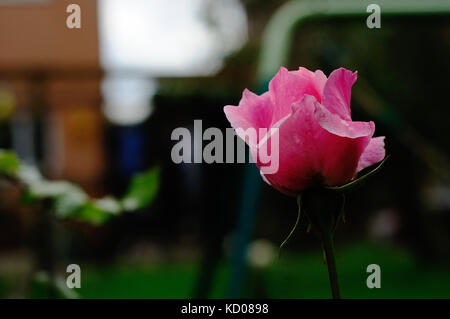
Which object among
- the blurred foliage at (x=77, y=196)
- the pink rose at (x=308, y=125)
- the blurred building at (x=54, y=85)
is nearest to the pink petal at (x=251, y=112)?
the pink rose at (x=308, y=125)

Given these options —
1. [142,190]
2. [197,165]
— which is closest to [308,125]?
[142,190]

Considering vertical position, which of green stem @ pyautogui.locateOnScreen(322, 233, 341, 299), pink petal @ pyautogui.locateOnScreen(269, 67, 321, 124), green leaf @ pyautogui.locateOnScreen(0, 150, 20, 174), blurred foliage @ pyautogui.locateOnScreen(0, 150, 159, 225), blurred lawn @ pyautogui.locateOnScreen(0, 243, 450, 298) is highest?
pink petal @ pyautogui.locateOnScreen(269, 67, 321, 124)

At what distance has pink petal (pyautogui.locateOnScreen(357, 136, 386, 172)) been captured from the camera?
24 cm

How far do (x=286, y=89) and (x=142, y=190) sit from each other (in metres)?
0.19

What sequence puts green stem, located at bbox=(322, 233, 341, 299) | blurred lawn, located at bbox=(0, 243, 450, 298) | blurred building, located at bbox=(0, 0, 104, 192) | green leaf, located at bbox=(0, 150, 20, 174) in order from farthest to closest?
blurred building, located at bbox=(0, 0, 104, 192), blurred lawn, located at bbox=(0, 243, 450, 298), green leaf, located at bbox=(0, 150, 20, 174), green stem, located at bbox=(322, 233, 341, 299)

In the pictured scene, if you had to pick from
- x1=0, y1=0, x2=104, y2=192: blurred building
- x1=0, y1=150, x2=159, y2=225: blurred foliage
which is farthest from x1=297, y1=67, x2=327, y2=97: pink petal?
x1=0, y1=0, x2=104, y2=192: blurred building

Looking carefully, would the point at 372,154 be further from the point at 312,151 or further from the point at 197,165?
the point at 197,165

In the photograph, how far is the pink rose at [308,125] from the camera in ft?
0.69

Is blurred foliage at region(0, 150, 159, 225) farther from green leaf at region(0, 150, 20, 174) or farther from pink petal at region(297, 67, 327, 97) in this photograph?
pink petal at region(297, 67, 327, 97)

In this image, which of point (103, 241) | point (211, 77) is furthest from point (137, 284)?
point (211, 77)

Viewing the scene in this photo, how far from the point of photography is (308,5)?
0.93 meters

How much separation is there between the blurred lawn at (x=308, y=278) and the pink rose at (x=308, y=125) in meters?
2.53

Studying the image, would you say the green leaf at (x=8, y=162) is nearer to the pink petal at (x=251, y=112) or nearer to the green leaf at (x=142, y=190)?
the green leaf at (x=142, y=190)

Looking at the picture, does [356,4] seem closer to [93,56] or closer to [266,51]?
[266,51]
